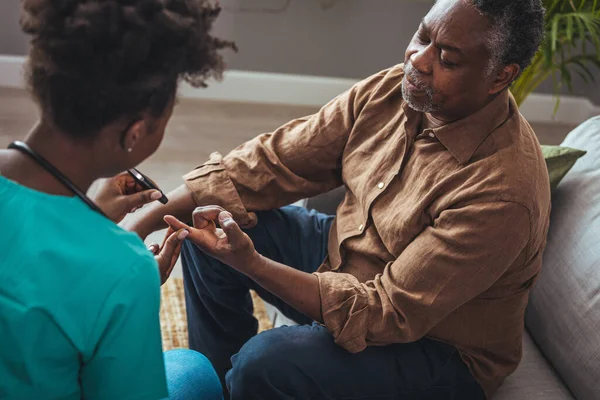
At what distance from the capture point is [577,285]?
4.73 feet

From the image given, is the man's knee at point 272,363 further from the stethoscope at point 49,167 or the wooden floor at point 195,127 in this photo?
the wooden floor at point 195,127

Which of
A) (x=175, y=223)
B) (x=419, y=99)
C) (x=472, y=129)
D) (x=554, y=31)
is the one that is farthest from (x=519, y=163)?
(x=554, y=31)

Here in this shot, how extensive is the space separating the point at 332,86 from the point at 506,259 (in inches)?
88.7

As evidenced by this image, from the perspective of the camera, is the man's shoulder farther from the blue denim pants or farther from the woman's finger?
the woman's finger

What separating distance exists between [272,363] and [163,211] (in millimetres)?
408

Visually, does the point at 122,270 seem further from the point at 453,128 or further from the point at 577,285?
the point at 577,285

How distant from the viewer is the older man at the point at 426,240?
4.06 feet

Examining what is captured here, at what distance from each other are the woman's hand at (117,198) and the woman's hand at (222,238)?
2.3 inches

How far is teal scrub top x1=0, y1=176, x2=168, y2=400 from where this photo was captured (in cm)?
80

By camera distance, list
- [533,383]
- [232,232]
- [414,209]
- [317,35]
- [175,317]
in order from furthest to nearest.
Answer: [317,35], [175,317], [533,383], [414,209], [232,232]

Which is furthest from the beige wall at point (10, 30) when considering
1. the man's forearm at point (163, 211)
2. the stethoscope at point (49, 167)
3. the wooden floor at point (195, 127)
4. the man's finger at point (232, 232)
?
Result: the stethoscope at point (49, 167)

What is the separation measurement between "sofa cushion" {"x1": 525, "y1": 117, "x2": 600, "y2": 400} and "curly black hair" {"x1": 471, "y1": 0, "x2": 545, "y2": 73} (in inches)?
15.4

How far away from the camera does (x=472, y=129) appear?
4.28 feet

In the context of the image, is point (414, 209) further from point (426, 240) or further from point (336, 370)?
point (336, 370)
